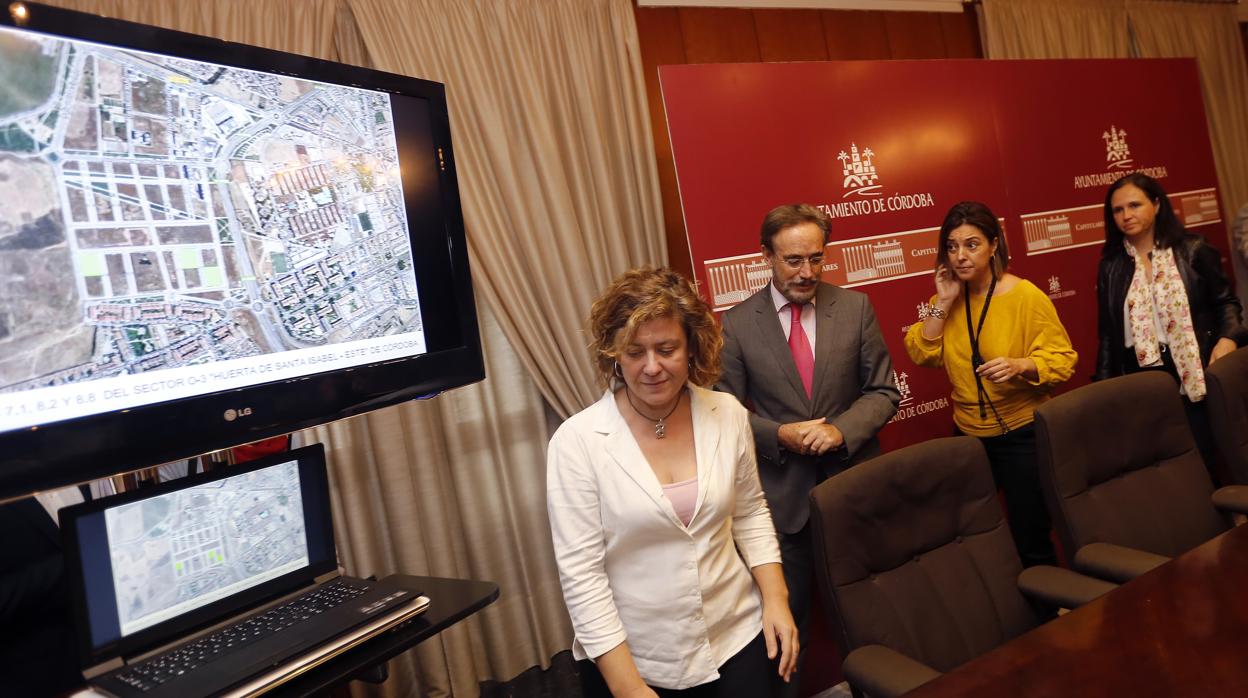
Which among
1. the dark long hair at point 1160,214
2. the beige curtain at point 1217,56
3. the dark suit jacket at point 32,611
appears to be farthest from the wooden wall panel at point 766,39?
the dark suit jacket at point 32,611

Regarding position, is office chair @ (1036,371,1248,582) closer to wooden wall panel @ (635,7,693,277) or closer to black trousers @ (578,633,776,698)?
black trousers @ (578,633,776,698)

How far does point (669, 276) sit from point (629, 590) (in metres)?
0.70

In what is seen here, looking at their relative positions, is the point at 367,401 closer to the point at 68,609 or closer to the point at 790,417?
the point at 68,609

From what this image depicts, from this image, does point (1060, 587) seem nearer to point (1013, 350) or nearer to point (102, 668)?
point (1013, 350)

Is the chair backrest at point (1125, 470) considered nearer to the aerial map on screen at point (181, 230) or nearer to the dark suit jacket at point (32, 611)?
the aerial map on screen at point (181, 230)

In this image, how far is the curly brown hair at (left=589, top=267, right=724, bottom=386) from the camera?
1.58 metres

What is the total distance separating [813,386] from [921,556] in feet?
2.52

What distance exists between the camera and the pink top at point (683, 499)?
160cm

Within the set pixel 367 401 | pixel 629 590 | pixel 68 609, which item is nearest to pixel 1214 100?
pixel 629 590

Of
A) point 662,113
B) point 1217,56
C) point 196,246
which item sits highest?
point 1217,56

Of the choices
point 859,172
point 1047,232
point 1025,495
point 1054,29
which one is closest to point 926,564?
point 1025,495

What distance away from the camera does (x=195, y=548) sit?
1177 millimetres

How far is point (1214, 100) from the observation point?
17.0 feet

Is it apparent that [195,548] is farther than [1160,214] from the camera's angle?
No
